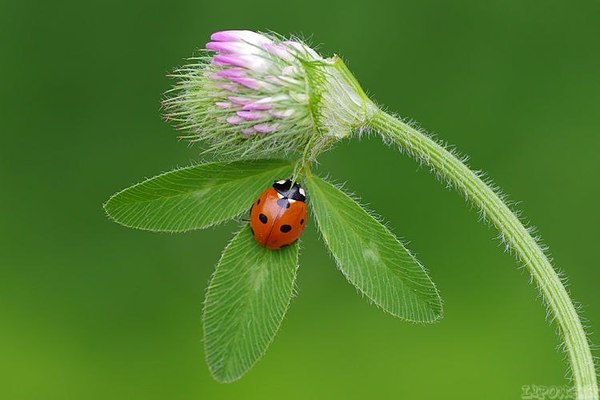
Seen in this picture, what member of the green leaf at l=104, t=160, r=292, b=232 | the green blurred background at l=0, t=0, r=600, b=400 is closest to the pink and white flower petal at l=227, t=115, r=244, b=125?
the green leaf at l=104, t=160, r=292, b=232

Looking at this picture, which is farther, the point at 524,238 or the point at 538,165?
the point at 538,165

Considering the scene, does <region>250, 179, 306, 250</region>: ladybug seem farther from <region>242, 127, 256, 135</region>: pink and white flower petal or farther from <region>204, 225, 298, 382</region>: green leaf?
<region>242, 127, 256, 135</region>: pink and white flower petal

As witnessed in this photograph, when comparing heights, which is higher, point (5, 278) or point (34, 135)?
point (34, 135)

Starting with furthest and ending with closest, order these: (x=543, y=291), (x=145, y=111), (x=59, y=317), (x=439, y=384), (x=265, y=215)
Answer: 1. (x=145, y=111)
2. (x=59, y=317)
3. (x=439, y=384)
4. (x=265, y=215)
5. (x=543, y=291)

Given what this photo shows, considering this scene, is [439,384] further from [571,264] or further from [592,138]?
[592,138]

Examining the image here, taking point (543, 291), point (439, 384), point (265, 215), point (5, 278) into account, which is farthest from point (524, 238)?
point (5, 278)

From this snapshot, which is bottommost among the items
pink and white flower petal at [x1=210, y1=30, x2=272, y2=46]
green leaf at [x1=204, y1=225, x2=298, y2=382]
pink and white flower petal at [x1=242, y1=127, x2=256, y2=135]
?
green leaf at [x1=204, y1=225, x2=298, y2=382]

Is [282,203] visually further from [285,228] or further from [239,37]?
[239,37]
